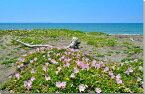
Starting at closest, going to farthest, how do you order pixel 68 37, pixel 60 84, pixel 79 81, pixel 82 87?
1. pixel 82 87
2. pixel 60 84
3. pixel 79 81
4. pixel 68 37

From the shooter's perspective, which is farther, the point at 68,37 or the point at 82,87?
Answer: the point at 68,37

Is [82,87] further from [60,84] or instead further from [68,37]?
[68,37]

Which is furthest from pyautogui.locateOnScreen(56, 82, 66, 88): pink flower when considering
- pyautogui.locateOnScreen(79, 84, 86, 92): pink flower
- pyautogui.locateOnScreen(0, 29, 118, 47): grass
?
pyautogui.locateOnScreen(0, 29, 118, 47): grass

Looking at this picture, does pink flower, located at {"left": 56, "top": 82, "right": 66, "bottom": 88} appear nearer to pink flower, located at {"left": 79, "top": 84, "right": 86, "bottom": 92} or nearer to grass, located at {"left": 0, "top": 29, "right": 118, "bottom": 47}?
pink flower, located at {"left": 79, "top": 84, "right": 86, "bottom": 92}

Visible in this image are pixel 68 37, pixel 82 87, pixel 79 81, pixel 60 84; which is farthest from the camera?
pixel 68 37

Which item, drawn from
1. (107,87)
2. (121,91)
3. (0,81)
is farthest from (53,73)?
(0,81)

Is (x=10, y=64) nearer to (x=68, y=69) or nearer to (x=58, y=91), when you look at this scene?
(x=68, y=69)

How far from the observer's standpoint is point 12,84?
6477mm

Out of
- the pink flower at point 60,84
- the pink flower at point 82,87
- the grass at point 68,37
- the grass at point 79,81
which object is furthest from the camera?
the grass at point 68,37

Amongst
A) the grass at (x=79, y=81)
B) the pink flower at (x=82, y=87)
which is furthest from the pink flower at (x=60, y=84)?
the pink flower at (x=82, y=87)

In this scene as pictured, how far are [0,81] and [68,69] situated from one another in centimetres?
320

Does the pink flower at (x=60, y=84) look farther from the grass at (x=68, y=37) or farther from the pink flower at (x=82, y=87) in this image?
the grass at (x=68, y=37)

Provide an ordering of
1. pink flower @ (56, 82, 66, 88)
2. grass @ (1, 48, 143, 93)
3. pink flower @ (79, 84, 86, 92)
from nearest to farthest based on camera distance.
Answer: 1. pink flower @ (79, 84, 86, 92)
2. pink flower @ (56, 82, 66, 88)
3. grass @ (1, 48, 143, 93)

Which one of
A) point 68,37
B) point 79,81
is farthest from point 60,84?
point 68,37
